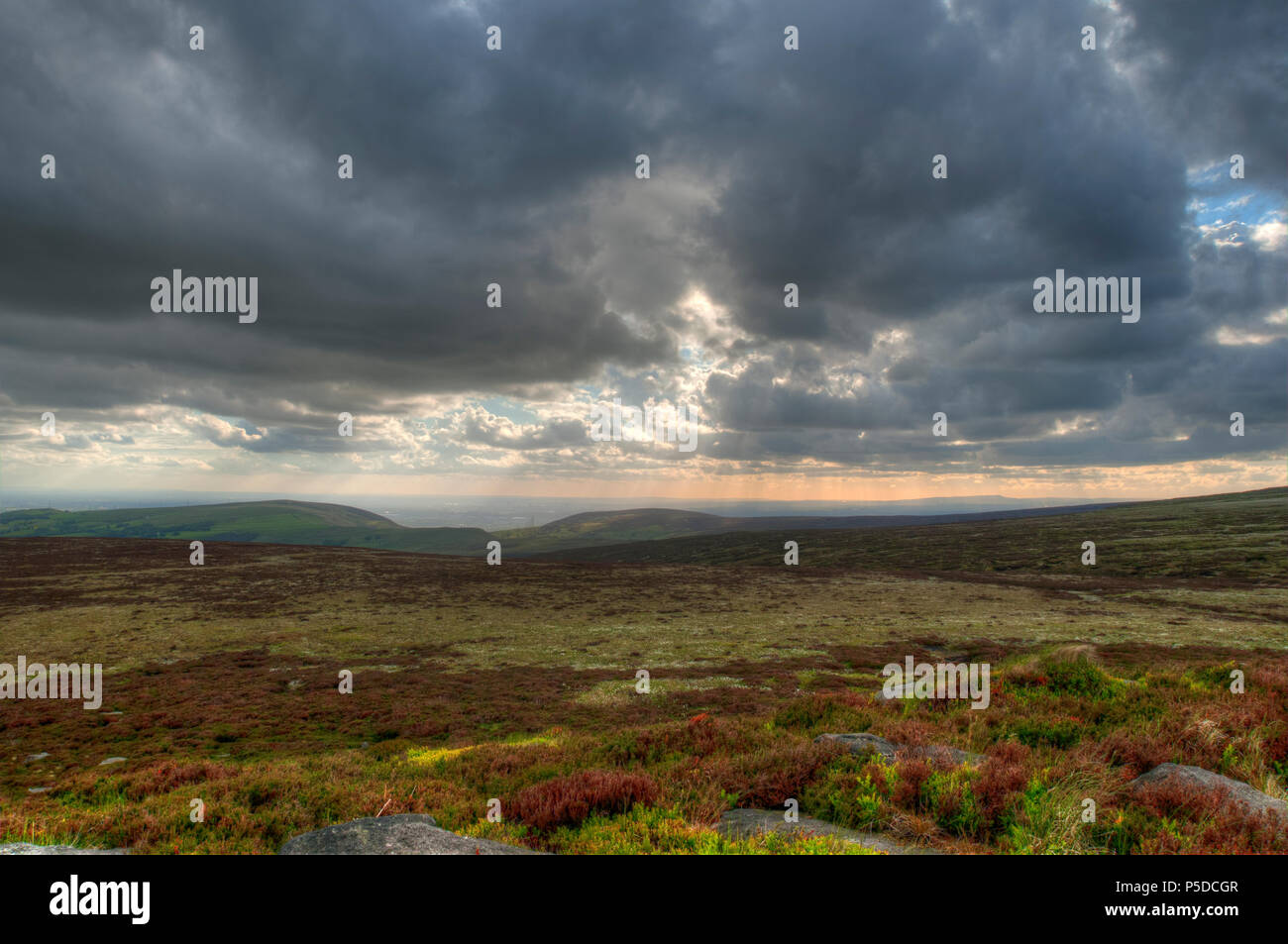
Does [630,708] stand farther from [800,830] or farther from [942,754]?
[800,830]

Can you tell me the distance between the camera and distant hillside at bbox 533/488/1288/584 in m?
70.1

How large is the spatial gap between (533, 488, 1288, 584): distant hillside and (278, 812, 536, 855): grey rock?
89179 millimetres

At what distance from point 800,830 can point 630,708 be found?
52.2ft

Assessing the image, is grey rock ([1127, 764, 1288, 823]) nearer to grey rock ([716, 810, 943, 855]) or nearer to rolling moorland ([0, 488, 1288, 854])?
rolling moorland ([0, 488, 1288, 854])

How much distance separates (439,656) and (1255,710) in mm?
35355

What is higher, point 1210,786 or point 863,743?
point 1210,786

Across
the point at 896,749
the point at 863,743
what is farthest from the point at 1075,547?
the point at 863,743

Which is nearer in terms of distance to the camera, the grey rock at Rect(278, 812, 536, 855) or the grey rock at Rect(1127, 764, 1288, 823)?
the grey rock at Rect(278, 812, 536, 855)

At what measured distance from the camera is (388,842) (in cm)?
577

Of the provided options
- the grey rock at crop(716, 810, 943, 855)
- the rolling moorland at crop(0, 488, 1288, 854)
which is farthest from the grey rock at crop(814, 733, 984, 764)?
the grey rock at crop(716, 810, 943, 855)

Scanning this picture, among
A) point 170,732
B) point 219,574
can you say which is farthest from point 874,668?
point 219,574
